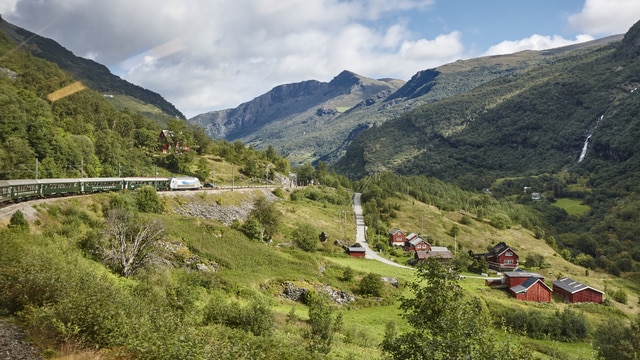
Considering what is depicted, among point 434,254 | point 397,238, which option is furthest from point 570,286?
point 397,238

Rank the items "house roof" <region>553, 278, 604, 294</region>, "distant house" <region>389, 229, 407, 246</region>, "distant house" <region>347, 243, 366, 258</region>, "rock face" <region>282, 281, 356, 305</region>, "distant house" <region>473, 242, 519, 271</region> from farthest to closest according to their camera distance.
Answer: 1. "distant house" <region>389, 229, 407, 246</region>
2. "distant house" <region>473, 242, 519, 271</region>
3. "distant house" <region>347, 243, 366, 258</region>
4. "house roof" <region>553, 278, 604, 294</region>
5. "rock face" <region>282, 281, 356, 305</region>

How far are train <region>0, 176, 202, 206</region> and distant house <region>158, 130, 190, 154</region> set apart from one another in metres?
52.0

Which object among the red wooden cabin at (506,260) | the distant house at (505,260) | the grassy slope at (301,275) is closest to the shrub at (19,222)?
the grassy slope at (301,275)

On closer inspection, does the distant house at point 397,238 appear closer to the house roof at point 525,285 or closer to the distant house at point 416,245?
the distant house at point 416,245

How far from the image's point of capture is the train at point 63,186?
1583 inches

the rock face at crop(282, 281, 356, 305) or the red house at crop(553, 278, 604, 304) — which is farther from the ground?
the rock face at crop(282, 281, 356, 305)

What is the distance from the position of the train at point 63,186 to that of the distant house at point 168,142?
5197 cm

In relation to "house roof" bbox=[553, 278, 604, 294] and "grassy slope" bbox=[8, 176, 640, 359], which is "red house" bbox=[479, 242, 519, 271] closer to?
"grassy slope" bbox=[8, 176, 640, 359]

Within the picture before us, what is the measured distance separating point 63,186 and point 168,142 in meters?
78.6

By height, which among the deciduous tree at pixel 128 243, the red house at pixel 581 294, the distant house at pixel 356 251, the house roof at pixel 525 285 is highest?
the deciduous tree at pixel 128 243

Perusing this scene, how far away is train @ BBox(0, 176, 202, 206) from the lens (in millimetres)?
40219

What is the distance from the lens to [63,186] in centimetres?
4944

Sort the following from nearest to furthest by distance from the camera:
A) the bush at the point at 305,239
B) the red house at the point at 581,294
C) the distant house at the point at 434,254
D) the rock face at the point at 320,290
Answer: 1. the rock face at the point at 320,290
2. the bush at the point at 305,239
3. the red house at the point at 581,294
4. the distant house at the point at 434,254

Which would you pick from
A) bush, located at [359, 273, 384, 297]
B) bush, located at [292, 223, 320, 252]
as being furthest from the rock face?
bush, located at [292, 223, 320, 252]
